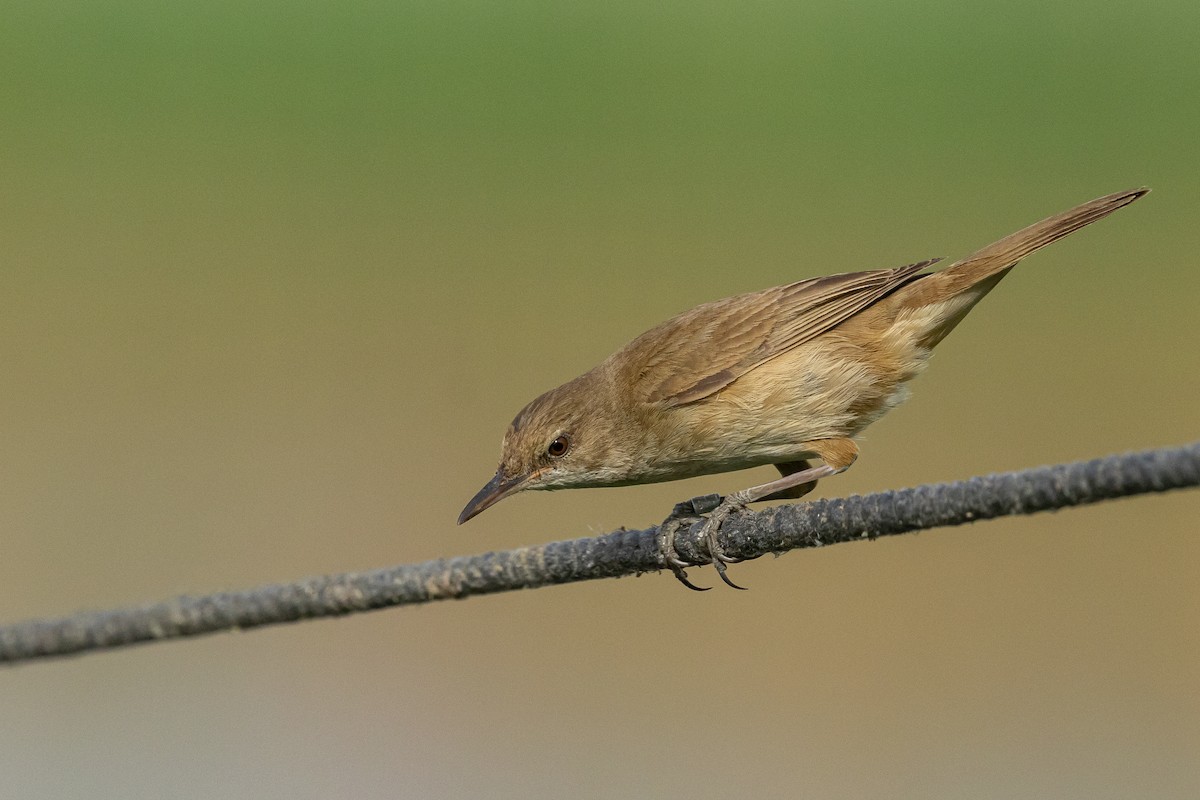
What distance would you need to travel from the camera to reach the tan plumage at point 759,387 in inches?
162

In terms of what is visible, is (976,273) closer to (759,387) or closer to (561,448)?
(759,387)

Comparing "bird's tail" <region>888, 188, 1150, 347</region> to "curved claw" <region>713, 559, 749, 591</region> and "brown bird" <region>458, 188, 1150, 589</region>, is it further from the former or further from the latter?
"curved claw" <region>713, 559, 749, 591</region>

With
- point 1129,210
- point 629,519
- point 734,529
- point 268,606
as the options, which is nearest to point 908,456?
point 629,519

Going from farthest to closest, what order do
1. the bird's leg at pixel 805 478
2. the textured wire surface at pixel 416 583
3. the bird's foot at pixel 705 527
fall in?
the bird's leg at pixel 805 478
the bird's foot at pixel 705 527
the textured wire surface at pixel 416 583

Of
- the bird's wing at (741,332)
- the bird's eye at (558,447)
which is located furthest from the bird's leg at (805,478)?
the bird's eye at (558,447)

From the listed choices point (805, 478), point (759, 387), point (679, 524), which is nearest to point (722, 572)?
point (679, 524)

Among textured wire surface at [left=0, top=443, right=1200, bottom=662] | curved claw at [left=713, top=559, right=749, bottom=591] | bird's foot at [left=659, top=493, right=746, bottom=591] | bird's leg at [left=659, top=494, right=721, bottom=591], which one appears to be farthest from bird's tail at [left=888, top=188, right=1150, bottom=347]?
textured wire surface at [left=0, top=443, right=1200, bottom=662]

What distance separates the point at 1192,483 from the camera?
1693 millimetres

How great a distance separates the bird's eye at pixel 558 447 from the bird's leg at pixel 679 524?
2.63 feet

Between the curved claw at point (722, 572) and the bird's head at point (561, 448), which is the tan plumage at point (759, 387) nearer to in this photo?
the bird's head at point (561, 448)

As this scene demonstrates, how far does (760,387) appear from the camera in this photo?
418 centimetres

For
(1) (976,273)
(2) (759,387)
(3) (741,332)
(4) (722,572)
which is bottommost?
(4) (722,572)

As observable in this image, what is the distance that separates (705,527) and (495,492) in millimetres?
1266

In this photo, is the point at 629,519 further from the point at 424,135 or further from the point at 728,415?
the point at 424,135
